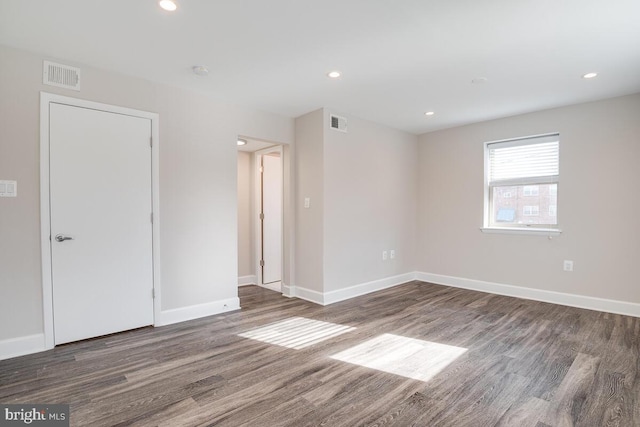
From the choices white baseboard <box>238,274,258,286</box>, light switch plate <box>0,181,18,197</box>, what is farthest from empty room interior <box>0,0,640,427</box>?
white baseboard <box>238,274,258,286</box>

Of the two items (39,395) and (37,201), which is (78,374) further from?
(37,201)

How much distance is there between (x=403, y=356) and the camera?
264 centimetres

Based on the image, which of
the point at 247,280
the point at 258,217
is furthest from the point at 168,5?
the point at 247,280

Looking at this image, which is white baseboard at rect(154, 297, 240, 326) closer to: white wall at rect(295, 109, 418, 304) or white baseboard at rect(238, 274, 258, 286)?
white wall at rect(295, 109, 418, 304)

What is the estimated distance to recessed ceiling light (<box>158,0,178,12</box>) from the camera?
202cm

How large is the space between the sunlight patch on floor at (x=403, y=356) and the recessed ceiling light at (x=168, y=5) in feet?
9.04

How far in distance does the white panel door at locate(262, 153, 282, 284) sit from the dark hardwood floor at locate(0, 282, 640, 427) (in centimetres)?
169

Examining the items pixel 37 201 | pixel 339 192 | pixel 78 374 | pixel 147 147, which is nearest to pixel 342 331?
pixel 339 192

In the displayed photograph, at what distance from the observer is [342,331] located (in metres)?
3.19

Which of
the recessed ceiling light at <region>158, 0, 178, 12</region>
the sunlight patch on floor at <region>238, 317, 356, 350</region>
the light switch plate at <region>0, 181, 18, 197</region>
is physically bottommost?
the sunlight patch on floor at <region>238, 317, 356, 350</region>

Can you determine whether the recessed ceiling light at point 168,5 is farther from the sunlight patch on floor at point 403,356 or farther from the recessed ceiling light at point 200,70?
the sunlight patch on floor at point 403,356

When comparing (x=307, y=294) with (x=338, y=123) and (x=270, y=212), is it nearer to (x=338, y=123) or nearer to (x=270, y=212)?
(x=270, y=212)

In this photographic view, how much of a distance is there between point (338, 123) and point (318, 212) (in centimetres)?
122

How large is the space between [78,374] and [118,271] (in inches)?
38.7
